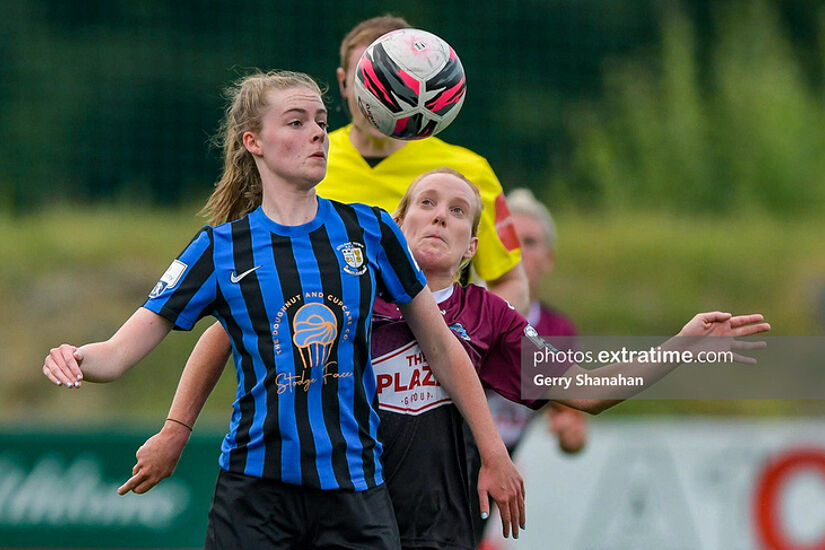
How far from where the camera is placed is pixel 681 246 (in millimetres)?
11781

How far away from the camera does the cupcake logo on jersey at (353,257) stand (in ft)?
12.4

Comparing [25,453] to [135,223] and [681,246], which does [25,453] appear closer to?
[135,223]

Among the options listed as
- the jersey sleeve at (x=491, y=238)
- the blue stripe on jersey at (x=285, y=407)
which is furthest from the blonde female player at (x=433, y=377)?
the jersey sleeve at (x=491, y=238)

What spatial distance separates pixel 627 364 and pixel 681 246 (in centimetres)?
804

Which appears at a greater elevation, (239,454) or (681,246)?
(681,246)

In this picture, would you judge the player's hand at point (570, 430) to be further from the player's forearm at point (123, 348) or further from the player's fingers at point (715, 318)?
the player's forearm at point (123, 348)

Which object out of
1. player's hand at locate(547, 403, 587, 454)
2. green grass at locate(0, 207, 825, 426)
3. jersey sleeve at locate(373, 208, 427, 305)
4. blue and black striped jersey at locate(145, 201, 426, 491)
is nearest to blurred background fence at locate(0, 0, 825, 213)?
green grass at locate(0, 207, 825, 426)

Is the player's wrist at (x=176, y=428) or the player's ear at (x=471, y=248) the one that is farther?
the player's ear at (x=471, y=248)

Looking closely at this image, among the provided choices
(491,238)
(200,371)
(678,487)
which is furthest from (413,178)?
(678,487)

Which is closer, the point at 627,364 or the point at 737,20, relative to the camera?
the point at 627,364

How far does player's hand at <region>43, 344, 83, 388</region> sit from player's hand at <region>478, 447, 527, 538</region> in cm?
114

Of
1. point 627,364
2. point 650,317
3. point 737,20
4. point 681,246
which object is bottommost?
point 627,364

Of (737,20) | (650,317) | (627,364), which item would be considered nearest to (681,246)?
(650,317)

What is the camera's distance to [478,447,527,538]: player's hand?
3840 mm
